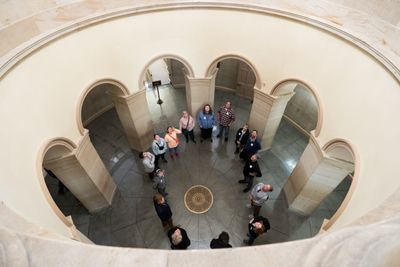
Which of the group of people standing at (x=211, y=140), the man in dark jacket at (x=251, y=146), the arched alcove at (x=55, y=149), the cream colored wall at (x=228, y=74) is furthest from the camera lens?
the cream colored wall at (x=228, y=74)

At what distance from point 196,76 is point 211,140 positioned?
8.96ft

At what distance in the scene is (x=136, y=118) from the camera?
8.60 m

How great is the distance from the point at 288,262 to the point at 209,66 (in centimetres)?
702

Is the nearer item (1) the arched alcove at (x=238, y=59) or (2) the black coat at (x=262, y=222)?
(2) the black coat at (x=262, y=222)

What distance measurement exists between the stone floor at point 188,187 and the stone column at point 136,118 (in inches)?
22.5

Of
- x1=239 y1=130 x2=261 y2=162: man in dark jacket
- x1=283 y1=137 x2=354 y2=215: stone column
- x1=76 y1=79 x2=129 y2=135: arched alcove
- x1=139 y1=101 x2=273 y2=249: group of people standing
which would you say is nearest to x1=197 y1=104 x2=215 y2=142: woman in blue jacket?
x1=139 y1=101 x2=273 y2=249: group of people standing

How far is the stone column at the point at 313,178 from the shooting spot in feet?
20.8

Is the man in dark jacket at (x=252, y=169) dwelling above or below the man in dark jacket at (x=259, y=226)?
above

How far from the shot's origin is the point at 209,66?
8312mm

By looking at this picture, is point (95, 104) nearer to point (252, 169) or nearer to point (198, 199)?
point (198, 199)

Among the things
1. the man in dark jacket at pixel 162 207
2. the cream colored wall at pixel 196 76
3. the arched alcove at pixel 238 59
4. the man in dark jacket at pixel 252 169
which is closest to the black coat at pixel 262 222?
the man in dark jacket at pixel 252 169

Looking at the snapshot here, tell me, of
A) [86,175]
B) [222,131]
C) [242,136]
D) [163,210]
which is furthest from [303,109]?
[86,175]

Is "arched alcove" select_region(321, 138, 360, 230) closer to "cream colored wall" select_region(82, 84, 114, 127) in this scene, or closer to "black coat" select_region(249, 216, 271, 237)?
"black coat" select_region(249, 216, 271, 237)

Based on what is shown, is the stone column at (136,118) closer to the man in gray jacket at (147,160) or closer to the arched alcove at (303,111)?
the man in gray jacket at (147,160)
